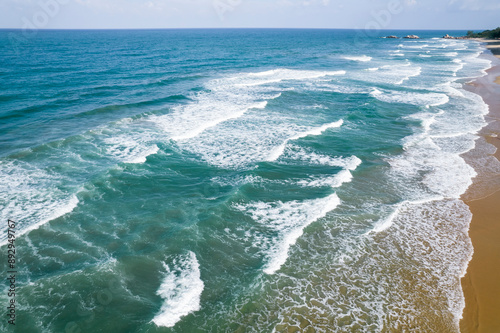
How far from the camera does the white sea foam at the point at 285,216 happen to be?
10664mm

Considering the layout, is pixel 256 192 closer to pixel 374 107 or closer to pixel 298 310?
pixel 298 310

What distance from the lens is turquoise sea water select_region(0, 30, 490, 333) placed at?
330 inches

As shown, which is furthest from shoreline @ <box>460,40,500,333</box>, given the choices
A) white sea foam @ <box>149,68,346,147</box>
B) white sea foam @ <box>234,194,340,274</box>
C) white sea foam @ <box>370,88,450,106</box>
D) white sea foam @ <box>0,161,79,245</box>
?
white sea foam @ <box>149,68,346,147</box>

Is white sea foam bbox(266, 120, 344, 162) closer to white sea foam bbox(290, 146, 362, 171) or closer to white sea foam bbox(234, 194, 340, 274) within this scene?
white sea foam bbox(290, 146, 362, 171)

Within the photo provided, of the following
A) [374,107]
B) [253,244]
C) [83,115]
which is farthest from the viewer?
[374,107]

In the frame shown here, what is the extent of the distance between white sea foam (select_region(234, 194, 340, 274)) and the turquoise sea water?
64mm

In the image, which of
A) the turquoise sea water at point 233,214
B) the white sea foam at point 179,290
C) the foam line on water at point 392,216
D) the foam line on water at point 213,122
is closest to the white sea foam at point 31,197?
the turquoise sea water at point 233,214

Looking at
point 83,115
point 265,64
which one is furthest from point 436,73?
point 83,115

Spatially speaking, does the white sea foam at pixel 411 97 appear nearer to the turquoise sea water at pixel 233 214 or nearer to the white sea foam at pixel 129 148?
the turquoise sea water at pixel 233 214

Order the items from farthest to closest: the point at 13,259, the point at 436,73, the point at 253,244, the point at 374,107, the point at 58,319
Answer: the point at 436,73
the point at 374,107
the point at 253,244
the point at 13,259
the point at 58,319

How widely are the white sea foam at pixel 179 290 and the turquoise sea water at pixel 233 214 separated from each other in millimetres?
48

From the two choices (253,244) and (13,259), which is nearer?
(13,259)

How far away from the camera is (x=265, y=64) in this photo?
53.1 meters

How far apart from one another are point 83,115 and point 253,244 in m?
18.7
